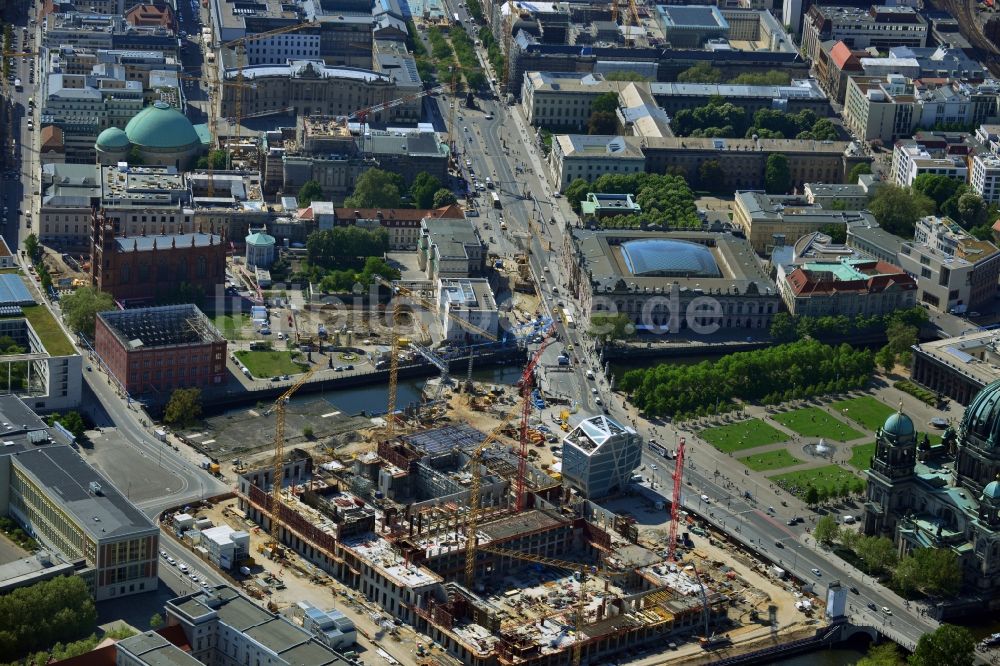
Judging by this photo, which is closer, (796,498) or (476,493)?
(476,493)

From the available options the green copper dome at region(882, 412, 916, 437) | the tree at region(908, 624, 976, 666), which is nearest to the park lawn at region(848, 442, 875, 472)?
the green copper dome at region(882, 412, 916, 437)

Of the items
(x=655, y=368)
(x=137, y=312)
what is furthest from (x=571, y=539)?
(x=137, y=312)

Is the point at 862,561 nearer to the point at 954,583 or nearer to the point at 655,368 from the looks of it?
the point at 954,583

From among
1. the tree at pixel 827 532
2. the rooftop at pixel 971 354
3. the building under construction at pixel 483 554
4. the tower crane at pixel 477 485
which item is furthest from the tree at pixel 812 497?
the rooftop at pixel 971 354

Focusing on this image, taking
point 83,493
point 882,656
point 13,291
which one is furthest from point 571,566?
point 13,291

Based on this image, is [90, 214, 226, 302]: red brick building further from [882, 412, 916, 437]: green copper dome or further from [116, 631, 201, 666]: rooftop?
[116, 631, 201, 666]: rooftop

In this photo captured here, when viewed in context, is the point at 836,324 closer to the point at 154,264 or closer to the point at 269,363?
the point at 269,363
